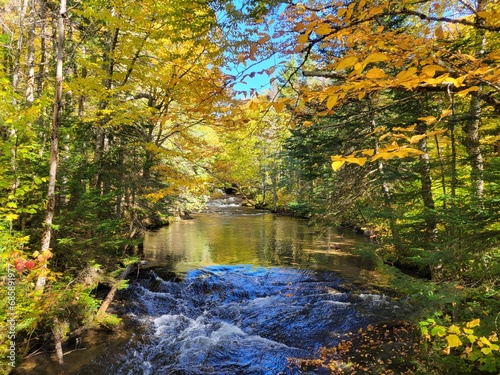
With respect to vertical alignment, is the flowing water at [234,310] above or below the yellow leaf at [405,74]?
below

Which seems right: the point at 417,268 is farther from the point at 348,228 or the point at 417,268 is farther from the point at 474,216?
the point at 348,228

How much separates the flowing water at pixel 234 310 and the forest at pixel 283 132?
0.92 meters

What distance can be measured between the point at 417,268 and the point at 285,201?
20578mm

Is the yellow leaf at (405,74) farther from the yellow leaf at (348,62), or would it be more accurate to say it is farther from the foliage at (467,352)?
the foliage at (467,352)

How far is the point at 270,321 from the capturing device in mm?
6953

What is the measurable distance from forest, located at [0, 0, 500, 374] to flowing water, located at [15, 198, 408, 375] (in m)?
0.92

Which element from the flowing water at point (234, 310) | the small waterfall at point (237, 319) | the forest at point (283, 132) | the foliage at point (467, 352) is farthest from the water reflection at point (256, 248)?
the foliage at point (467, 352)

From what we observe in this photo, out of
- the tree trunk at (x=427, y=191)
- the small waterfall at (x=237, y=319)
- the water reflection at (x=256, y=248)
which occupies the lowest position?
the small waterfall at (x=237, y=319)

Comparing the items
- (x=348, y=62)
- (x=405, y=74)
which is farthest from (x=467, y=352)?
(x=348, y=62)

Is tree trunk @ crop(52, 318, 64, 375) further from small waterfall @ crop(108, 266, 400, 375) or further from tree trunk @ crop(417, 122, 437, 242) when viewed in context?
tree trunk @ crop(417, 122, 437, 242)

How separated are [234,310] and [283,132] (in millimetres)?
4915

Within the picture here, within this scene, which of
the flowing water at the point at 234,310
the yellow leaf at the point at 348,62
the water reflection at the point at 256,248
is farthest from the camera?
the water reflection at the point at 256,248

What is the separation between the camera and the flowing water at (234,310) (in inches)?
212

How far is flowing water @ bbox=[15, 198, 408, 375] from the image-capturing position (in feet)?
17.7
